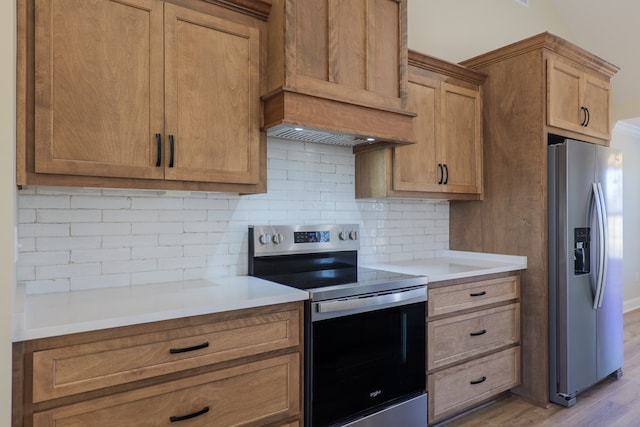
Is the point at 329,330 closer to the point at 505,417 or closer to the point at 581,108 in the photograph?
the point at 505,417

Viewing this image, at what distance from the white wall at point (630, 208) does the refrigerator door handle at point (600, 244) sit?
2.94m

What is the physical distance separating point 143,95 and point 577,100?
295cm

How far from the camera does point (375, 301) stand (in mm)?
2057

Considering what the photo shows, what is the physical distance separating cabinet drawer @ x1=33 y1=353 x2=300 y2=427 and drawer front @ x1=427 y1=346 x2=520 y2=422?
966mm

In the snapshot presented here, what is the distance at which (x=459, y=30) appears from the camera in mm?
3445

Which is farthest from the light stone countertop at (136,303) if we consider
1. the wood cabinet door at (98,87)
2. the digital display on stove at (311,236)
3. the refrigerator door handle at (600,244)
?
the refrigerator door handle at (600,244)

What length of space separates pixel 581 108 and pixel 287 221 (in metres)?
2.35

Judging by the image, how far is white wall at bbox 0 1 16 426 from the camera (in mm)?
1196

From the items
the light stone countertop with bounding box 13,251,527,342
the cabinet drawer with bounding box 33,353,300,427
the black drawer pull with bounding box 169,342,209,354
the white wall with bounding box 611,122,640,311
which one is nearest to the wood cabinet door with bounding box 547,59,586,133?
the light stone countertop with bounding box 13,251,527,342

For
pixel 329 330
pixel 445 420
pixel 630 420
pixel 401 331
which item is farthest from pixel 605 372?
pixel 329 330

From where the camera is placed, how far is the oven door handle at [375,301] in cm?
191

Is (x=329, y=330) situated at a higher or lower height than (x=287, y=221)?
lower

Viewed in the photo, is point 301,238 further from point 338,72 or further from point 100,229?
point 100,229

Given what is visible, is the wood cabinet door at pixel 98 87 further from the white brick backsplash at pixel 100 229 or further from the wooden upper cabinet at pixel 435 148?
the wooden upper cabinet at pixel 435 148
